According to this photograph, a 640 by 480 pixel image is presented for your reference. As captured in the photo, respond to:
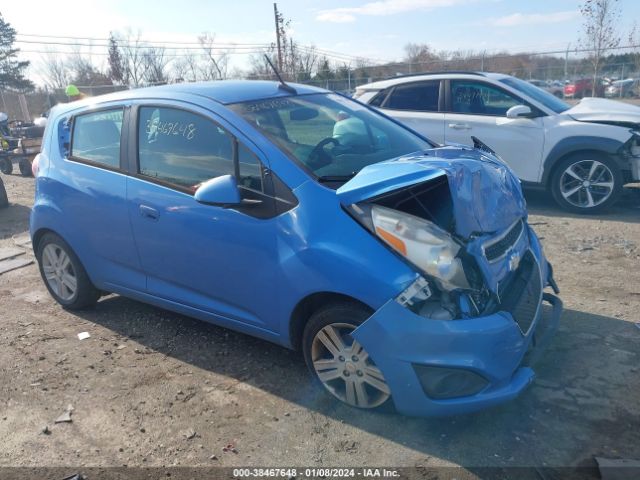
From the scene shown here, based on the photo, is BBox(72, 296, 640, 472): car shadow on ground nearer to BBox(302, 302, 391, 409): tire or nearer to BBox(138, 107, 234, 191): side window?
BBox(302, 302, 391, 409): tire

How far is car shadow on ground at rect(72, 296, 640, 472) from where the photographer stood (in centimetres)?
279

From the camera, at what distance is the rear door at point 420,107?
7871mm

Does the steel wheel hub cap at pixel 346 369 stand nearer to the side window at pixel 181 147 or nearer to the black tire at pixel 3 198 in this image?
the side window at pixel 181 147

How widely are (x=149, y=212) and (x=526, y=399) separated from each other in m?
2.66

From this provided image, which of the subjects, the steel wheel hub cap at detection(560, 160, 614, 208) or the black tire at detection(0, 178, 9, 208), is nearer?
the steel wheel hub cap at detection(560, 160, 614, 208)

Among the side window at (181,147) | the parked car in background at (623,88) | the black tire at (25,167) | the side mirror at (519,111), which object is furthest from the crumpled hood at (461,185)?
the parked car in background at (623,88)

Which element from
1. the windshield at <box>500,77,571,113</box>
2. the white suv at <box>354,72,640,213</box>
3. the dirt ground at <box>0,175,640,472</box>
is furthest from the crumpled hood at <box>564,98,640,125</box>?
the dirt ground at <box>0,175,640,472</box>

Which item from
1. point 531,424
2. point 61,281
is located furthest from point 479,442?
point 61,281

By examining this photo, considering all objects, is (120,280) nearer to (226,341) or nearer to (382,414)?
(226,341)

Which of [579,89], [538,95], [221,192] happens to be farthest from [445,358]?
[579,89]

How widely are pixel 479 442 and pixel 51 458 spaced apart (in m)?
2.27

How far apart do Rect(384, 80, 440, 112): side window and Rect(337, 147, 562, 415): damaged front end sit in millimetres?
5125

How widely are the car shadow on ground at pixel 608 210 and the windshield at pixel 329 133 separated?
3.67 m

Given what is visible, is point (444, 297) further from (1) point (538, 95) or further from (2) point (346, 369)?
(1) point (538, 95)
